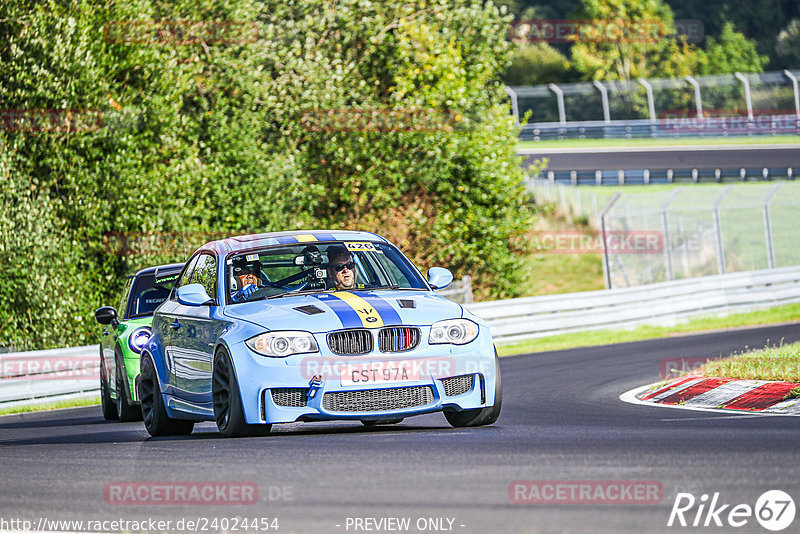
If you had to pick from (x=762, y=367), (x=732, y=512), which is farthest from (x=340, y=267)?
(x=762, y=367)

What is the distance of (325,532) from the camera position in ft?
19.2

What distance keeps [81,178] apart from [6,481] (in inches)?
657

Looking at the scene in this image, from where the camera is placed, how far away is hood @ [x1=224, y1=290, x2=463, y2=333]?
9086 mm

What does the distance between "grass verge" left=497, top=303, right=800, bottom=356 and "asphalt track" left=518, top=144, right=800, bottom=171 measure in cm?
2668

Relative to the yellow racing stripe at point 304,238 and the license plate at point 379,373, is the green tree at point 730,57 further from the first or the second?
the license plate at point 379,373

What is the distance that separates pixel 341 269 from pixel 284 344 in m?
1.34

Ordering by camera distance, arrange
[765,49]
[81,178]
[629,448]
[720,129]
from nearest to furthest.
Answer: [629,448]
[81,178]
[720,129]
[765,49]

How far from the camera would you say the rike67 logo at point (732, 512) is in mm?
5695

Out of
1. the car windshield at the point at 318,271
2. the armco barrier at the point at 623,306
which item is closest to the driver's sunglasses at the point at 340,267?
the car windshield at the point at 318,271

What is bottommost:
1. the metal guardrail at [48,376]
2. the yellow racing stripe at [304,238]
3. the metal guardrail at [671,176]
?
the metal guardrail at [671,176]

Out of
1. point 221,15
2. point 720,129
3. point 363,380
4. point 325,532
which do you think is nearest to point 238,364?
point 363,380

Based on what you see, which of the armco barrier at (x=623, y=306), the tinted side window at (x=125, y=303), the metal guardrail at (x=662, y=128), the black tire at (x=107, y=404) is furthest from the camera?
the metal guardrail at (x=662, y=128)

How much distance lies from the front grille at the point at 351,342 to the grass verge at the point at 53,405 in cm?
990

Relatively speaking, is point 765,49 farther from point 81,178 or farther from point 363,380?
point 363,380
